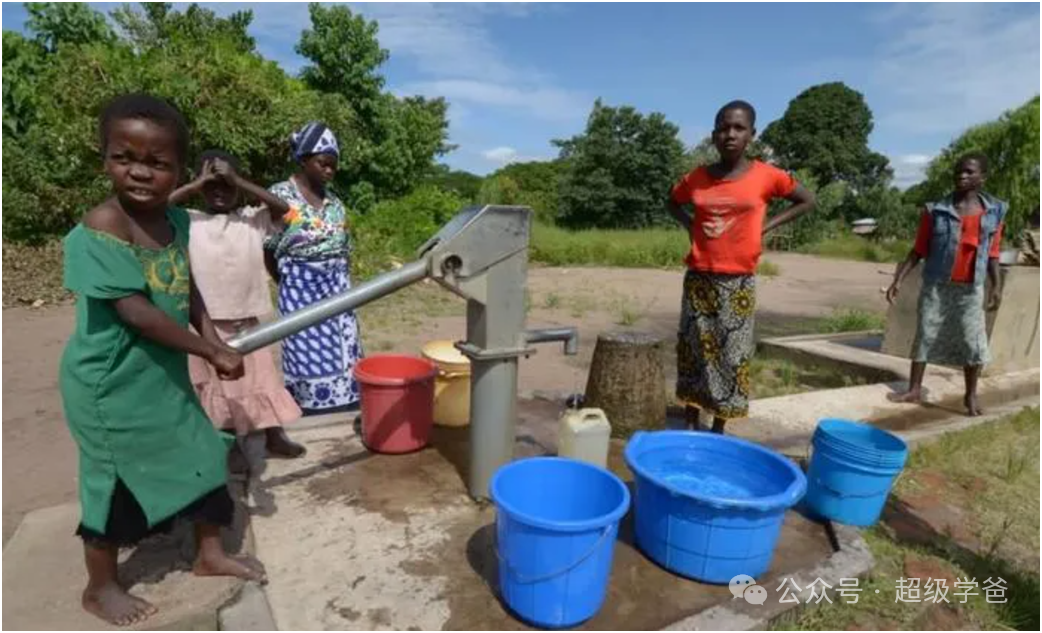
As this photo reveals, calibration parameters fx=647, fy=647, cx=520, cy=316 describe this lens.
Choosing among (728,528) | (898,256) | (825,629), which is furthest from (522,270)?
(898,256)

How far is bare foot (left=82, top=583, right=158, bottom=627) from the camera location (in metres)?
1.89

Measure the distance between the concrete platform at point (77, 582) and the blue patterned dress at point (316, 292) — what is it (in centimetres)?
102

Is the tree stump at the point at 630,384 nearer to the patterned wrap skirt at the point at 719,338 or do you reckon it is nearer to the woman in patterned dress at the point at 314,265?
the patterned wrap skirt at the point at 719,338

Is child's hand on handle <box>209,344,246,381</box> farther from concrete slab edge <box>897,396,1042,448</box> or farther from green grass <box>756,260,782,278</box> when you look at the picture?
green grass <box>756,260,782,278</box>

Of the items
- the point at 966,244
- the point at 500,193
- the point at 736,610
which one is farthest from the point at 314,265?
the point at 500,193

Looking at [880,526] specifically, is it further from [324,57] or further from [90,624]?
[324,57]

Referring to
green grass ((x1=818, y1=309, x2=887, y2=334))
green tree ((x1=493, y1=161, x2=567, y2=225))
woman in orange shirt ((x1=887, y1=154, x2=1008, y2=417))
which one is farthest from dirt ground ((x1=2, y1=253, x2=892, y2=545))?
green tree ((x1=493, y1=161, x2=567, y2=225))

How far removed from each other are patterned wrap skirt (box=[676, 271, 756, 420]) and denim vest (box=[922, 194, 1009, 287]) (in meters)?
1.91

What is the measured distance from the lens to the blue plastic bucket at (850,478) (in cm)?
259

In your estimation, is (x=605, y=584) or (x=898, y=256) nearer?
(x=605, y=584)

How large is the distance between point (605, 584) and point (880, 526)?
1533mm

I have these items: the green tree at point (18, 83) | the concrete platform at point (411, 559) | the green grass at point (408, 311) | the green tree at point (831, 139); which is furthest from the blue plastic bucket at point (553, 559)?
the green tree at point (831, 139)

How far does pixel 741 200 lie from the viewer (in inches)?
118

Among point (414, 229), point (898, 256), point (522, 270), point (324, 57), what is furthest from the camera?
point (898, 256)
